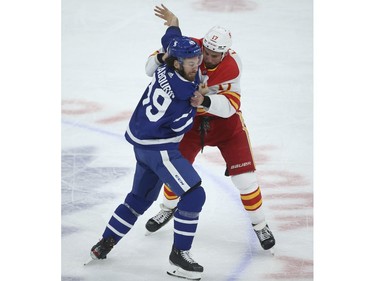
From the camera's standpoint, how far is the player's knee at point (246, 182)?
5.16 meters

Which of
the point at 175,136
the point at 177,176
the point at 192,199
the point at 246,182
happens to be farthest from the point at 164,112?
the point at 246,182

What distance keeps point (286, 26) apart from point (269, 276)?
14.1 feet

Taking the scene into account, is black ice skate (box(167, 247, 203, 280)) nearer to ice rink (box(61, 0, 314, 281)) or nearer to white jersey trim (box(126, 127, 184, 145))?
ice rink (box(61, 0, 314, 281))

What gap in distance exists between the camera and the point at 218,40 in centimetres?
491

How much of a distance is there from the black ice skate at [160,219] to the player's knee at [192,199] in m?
0.70

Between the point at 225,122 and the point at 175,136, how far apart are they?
1.46 ft

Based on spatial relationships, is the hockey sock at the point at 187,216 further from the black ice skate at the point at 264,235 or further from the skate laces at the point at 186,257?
the black ice skate at the point at 264,235

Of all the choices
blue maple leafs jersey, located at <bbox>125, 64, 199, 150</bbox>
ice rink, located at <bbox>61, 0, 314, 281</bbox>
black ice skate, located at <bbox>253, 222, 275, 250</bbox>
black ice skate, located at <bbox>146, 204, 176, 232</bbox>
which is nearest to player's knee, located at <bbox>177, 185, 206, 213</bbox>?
blue maple leafs jersey, located at <bbox>125, 64, 199, 150</bbox>

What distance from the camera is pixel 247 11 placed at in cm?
908

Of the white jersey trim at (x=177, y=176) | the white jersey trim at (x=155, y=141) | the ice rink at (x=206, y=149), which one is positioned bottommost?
the ice rink at (x=206, y=149)

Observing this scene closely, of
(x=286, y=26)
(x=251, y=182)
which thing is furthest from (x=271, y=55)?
(x=251, y=182)

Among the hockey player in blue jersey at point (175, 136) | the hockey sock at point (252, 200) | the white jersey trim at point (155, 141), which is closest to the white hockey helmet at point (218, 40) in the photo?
the hockey player in blue jersey at point (175, 136)

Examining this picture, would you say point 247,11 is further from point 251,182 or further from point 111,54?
point 251,182

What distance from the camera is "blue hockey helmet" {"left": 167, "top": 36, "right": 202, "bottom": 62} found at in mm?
4648
